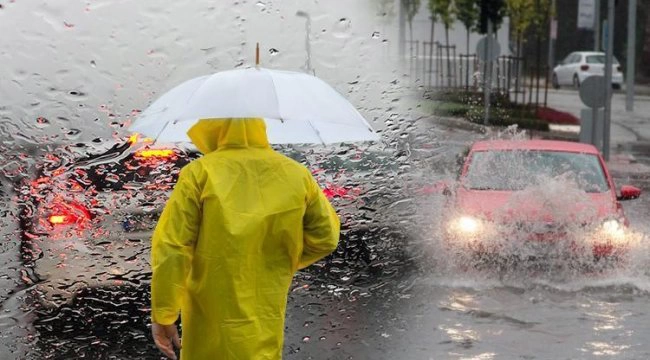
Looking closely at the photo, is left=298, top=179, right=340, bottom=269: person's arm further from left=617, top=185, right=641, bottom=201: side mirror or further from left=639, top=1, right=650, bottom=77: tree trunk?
left=639, top=1, right=650, bottom=77: tree trunk

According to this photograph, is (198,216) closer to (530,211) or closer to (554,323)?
(554,323)

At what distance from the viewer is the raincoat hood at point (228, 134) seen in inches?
157

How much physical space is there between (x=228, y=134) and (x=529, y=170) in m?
7.30

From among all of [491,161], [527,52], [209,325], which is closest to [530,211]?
[491,161]

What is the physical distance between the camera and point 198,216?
151 inches

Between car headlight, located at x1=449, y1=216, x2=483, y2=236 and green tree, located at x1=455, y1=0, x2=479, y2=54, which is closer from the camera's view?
car headlight, located at x1=449, y1=216, x2=483, y2=236

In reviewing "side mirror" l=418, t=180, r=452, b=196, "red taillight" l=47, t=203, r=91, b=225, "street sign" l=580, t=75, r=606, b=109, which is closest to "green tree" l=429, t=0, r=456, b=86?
"street sign" l=580, t=75, r=606, b=109

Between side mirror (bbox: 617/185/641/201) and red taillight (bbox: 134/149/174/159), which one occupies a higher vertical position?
red taillight (bbox: 134/149/174/159)

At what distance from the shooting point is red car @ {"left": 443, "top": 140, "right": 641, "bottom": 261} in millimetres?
9906

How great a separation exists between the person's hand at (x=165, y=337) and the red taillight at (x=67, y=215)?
14.9 ft

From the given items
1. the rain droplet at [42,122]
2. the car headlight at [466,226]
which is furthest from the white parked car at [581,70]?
the rain droplet at [42,122]

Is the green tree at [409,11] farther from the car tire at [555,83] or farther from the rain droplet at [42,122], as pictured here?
the car tire at [555,83]

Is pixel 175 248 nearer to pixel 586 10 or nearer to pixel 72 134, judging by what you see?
pixel 72 134

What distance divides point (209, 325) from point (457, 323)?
454cm
